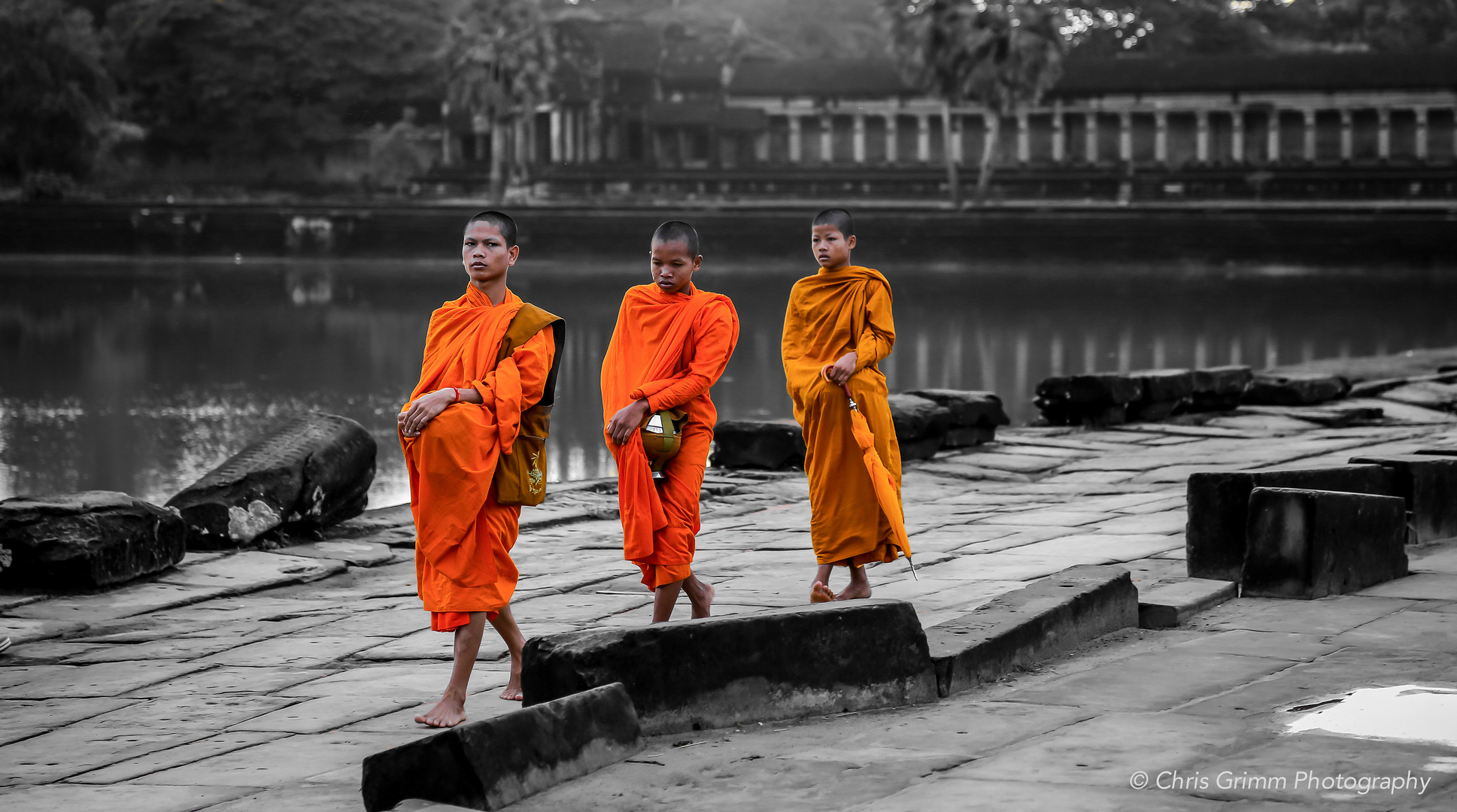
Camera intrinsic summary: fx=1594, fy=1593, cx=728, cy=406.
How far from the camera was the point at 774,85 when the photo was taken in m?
41.5

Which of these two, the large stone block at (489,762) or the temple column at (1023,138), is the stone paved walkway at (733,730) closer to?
the large stone block at (489,762)

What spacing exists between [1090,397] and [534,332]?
6340mm

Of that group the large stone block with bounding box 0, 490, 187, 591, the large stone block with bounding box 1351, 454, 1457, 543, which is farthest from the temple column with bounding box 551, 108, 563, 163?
the large stone block with bounding box 1351, 454, 1457, 543

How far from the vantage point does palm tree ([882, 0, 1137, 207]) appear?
1346 inches

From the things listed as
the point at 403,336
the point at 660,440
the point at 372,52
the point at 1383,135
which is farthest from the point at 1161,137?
the point at 660,440

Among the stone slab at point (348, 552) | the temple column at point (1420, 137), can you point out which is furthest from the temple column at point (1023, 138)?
the stone slab at point (348, 552)

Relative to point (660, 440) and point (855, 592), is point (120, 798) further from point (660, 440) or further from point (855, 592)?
point (855, 592)

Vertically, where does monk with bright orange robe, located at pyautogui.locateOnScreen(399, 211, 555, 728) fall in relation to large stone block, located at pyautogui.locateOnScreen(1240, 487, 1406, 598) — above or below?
above

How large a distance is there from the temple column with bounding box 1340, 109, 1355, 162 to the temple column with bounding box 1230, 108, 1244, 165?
2289 mm

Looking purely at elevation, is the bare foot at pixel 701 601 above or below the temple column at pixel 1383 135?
below

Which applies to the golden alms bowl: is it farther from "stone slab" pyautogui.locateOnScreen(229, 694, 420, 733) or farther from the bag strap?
"stone slab" pyautogui.locateOnScreen(229, 694, 420, 733)

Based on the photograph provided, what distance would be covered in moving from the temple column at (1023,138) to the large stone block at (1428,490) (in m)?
36.2

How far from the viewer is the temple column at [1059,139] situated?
40594mm

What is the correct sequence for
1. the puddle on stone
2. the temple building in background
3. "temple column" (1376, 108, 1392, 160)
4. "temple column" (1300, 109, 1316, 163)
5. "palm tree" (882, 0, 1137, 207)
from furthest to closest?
"temple column" (1300, 109, 1316, 163), "temple column" (1376, 108, 1392, 160), the temple building in background, "palm tree" (882, 0, 1137, 207), the puddle on stone
